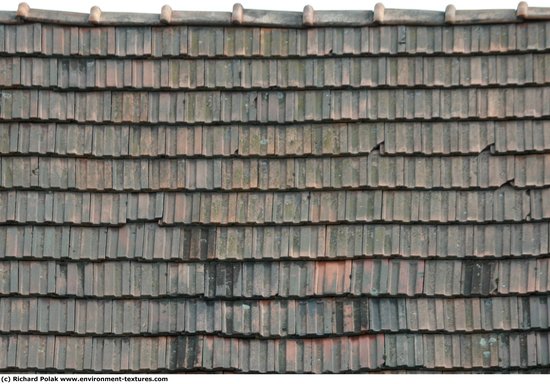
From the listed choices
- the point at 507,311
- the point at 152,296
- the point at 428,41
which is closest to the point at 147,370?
the point at 152,296

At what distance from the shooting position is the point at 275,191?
261 inches

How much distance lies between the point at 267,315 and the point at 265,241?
1.54ft

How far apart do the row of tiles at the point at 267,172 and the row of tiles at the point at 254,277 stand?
0.49 m

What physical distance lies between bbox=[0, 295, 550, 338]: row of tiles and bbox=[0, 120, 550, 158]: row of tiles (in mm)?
948

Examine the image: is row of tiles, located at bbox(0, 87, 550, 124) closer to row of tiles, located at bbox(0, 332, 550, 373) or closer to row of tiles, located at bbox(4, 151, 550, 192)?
row of tiles, located at bbox(4, 151, 550, 192)

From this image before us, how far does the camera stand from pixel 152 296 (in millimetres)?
6547

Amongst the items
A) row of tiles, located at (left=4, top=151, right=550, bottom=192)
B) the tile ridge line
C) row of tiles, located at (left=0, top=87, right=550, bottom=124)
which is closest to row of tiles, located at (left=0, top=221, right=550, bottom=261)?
row of tiles, located at (left=4, top=151, right=550, bottom=192)

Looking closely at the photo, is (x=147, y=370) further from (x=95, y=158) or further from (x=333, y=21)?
(x=333, y=21)

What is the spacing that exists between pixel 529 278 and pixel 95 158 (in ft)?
9.37

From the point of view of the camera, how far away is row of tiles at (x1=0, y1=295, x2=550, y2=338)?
6.48 metres

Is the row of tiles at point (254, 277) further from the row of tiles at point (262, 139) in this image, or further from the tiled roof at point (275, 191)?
the row of tiles at point (262, 139)

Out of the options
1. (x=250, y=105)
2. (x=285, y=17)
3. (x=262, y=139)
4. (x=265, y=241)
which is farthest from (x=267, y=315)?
(x=285, y=17)

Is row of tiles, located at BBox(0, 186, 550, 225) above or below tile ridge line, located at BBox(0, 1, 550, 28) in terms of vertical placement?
below

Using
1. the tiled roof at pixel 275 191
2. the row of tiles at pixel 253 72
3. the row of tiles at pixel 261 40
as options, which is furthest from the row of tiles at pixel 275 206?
the row of tiles at pixel 261 40
